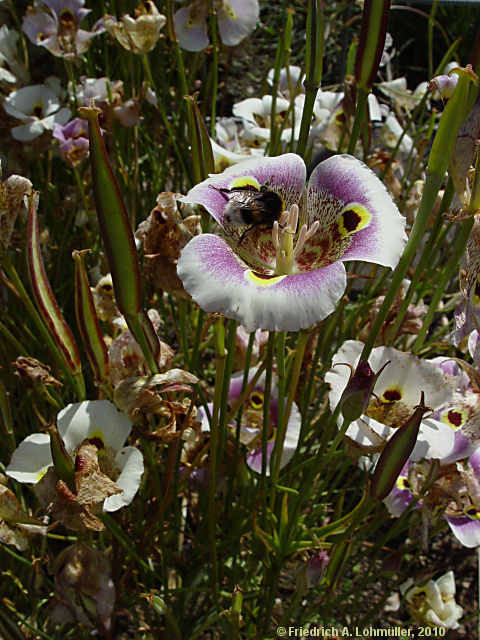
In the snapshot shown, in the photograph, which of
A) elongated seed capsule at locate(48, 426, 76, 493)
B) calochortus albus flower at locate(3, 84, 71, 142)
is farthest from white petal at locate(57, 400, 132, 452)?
calochortus albus flower at locate(3, 84, 71, 142)

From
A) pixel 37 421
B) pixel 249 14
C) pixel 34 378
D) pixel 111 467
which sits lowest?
pixel 37 421

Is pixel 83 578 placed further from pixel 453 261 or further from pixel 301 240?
pixel 453 261

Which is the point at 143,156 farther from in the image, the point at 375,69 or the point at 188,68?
the point at 375,69

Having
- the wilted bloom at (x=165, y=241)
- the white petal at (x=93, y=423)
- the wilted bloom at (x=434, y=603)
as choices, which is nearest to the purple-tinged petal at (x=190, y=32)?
the wilted bloom at (x=165, y=241)

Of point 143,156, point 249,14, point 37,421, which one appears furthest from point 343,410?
point 143,156

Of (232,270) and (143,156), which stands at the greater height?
(232,270)

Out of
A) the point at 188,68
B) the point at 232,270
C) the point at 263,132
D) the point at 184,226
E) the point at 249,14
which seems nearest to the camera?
the point at 232,270

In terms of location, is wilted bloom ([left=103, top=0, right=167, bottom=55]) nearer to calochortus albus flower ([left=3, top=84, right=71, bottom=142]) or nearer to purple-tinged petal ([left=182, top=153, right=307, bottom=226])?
calochortus albus flower ([left=3, top=84, right=71, bottom=142])
